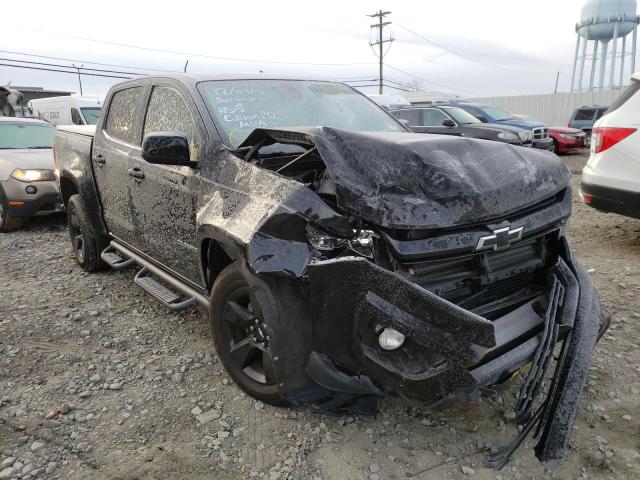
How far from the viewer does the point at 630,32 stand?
35250mm

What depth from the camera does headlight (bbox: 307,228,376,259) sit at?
6.91 ft

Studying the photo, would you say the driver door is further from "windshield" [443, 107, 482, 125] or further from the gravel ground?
"windshield" [443, 107, 482, 125]

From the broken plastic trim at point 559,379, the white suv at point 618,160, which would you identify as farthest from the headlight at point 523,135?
the broken plastic trim at point 559,379

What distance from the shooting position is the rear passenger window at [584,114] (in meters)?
18.9

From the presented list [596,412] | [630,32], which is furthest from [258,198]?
[630,32]

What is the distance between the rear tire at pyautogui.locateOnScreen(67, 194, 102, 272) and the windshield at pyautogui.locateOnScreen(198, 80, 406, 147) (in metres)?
2.21

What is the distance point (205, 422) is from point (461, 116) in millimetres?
11331

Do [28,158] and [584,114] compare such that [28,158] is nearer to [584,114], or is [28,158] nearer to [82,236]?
[82,236]

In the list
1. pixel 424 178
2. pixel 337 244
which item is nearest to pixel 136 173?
pixel 337 244

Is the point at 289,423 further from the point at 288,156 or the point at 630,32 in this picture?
the point at 630,32

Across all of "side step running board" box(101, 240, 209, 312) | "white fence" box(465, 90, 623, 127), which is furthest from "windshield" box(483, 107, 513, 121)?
"white fence" box(465, 90, 623, 127)

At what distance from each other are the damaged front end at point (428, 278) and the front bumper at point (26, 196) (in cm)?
570

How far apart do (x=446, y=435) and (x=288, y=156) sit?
169 centimetres

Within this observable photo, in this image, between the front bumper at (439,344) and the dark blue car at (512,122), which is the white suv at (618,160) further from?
the dark blue car at (512,122)
